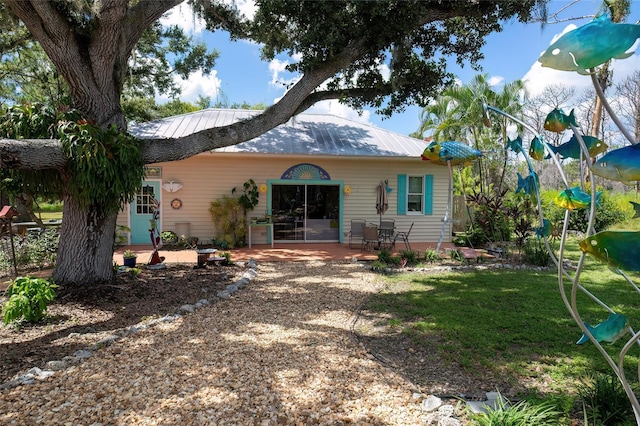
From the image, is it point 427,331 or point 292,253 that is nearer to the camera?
point 427,331

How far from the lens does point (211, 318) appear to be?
5.21 meters

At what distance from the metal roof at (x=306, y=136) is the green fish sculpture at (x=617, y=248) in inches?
393

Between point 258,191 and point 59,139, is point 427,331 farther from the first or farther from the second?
point 258,191

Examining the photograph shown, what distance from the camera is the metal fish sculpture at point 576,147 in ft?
7.45

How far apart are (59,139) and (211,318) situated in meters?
3.33

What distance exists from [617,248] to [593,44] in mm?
858

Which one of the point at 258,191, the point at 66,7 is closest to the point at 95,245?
the point at 66,7

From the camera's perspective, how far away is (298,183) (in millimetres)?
12461

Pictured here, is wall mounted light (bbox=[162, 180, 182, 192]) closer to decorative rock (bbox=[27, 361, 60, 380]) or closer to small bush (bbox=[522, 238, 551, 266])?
decorative rock (bbox=[27, 361, 60, 380])

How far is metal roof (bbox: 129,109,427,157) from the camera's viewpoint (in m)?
11.9

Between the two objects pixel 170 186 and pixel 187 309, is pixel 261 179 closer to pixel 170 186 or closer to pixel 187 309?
pixel 170 186

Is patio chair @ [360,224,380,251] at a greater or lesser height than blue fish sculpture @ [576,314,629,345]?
lesser

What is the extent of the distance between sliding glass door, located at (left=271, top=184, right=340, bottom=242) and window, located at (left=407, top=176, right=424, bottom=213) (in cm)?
255

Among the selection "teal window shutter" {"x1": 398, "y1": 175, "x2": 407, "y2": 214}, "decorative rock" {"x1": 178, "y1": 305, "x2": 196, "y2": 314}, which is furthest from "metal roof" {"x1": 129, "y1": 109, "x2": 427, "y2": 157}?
"decorative rock" {"x1": 178, "y1": 305, "x2": 196, "y2": 314}
